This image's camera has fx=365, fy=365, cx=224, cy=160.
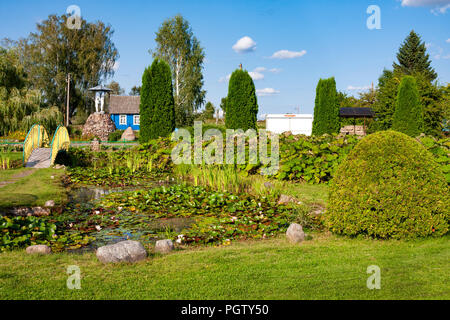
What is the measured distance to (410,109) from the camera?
56.2 ft

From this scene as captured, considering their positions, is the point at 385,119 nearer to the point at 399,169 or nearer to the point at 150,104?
the point at 150,104

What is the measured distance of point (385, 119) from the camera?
71.2 ft

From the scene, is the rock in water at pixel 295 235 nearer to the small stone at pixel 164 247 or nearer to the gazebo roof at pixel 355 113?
the small stone at pixel 164 247

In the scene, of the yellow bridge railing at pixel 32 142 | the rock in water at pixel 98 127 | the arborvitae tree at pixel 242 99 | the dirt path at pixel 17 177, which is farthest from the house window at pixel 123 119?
the dirt path at pixel 17 177

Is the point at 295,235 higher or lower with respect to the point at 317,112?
lower

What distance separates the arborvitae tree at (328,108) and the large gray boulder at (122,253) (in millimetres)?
16658

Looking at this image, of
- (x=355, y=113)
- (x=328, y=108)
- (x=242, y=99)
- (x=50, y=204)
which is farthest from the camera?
(x=355, y=113)

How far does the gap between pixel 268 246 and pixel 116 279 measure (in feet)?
6.12

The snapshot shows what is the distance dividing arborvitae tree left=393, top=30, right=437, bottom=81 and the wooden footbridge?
40.9 metres

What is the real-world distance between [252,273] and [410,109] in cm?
1640

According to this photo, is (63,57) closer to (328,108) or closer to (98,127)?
(98,127)

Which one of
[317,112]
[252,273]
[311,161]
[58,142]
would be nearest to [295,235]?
[252,273]

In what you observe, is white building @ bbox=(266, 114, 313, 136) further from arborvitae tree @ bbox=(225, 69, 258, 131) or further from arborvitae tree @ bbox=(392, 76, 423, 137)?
arborvitae tree @ bbox=(225, 69, 258, 131)
